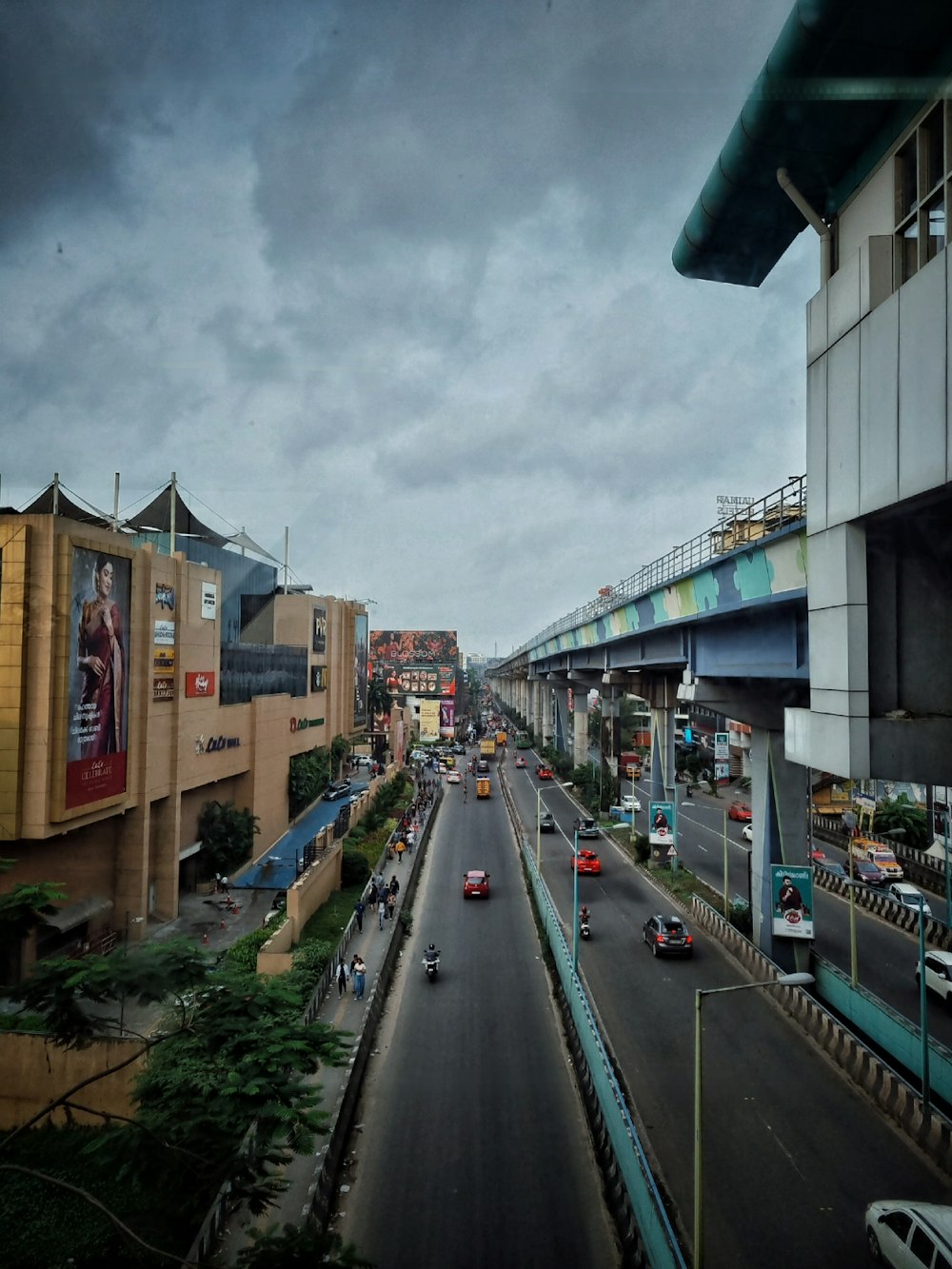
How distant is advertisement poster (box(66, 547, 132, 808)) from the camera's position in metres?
19.7

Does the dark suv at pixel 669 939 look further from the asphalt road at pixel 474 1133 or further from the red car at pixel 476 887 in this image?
the red car at pixel 476 887

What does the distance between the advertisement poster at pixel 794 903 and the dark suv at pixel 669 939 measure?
4110 mm

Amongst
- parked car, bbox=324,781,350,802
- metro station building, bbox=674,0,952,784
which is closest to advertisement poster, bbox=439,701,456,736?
parked car, bbox=324,781,350,802

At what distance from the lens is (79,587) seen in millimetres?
19969

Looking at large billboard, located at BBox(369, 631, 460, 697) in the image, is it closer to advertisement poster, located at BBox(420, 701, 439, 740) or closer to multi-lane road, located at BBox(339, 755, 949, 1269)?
advertisement poster, located at BBox(420, 701, 439, 740)

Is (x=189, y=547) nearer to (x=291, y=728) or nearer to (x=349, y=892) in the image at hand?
(x=291, y=728)

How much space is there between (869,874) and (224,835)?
89.4 feet

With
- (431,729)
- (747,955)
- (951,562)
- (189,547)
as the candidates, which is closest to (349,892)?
(747,955)

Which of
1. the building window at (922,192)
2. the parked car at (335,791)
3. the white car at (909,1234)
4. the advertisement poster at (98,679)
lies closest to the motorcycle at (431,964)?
the advertisement poster at (98,679)

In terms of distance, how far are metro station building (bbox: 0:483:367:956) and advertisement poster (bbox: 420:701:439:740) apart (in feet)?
201

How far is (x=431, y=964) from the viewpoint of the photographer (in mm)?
20969

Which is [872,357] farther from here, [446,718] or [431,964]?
[446,718]

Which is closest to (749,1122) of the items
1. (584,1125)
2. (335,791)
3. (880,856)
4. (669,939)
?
(584,1125)

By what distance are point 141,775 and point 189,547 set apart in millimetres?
21679
